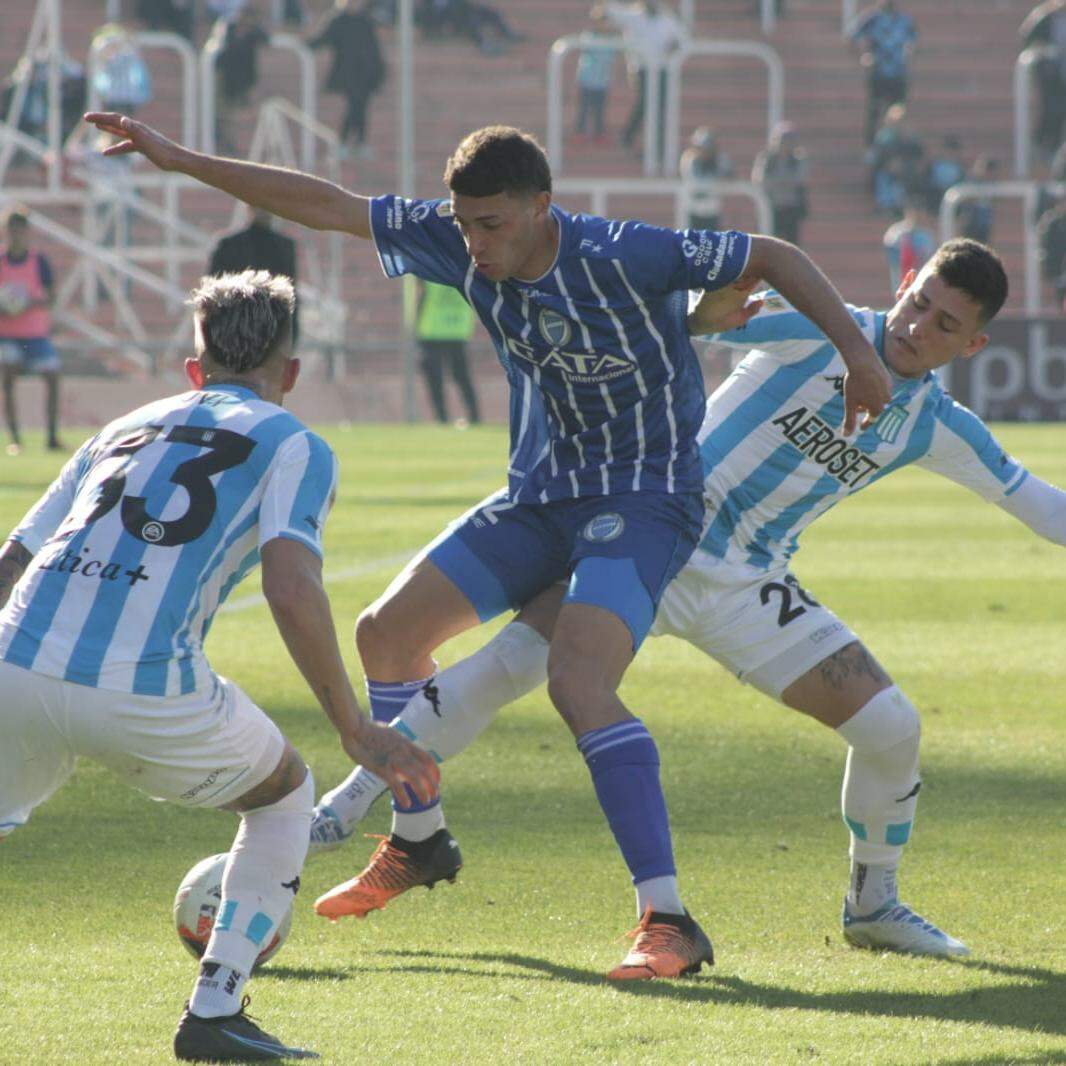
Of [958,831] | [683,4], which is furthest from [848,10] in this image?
[958,831]

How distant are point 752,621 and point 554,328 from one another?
907mm

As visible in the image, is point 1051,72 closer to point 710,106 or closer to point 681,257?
point 710,106

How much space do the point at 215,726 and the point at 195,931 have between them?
2.71 feet

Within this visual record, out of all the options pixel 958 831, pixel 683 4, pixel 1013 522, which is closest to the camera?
pixel 958 831

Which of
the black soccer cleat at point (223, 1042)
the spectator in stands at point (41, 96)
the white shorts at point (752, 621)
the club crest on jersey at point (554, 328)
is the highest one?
the spectator in stands at point (41, 96)

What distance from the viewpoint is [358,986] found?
4.33 m

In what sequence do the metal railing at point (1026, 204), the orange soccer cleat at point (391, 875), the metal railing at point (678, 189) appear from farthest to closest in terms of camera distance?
the metal railing at point (1026, 204) → the metal railing at point (678, 189) → the orange soccer cleat at point (391, 875)

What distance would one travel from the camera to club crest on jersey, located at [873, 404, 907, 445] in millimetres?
5238

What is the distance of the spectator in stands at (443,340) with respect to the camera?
24.5 m

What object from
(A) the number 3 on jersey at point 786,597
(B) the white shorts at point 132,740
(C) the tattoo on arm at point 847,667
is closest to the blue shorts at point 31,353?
(A) the number 3 on jersey at point 786,597

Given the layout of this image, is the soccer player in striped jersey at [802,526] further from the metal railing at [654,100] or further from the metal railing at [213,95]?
the metal railing at [654,100]

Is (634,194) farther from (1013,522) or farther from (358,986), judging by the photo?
(358,986)

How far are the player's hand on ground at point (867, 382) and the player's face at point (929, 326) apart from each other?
50 cm

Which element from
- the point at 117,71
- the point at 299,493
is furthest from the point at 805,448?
the point at 117,71
